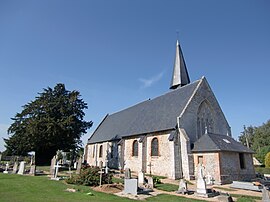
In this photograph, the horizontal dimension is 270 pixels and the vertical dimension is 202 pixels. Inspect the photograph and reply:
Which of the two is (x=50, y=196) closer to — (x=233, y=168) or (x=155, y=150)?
(x=155, y=150)

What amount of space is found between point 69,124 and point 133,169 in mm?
10349

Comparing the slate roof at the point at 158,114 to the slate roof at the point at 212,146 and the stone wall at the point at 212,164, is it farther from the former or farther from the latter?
the stone wall at the point at 212,164

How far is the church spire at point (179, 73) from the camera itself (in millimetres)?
28917

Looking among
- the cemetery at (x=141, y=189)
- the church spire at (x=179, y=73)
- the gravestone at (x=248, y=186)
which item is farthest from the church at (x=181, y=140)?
the cemetery at (x=141, y=189)

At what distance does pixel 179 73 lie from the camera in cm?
2919

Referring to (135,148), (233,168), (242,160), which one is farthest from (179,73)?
(233,168)

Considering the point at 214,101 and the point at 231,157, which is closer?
the point at 231,157

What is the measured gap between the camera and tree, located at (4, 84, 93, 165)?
2608 centimetres

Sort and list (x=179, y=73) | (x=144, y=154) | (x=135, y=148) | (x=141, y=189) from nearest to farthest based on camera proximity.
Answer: (x=141, y=189)
(x=144, y=154)
(x=135, y=148)
(x=179, y=73)

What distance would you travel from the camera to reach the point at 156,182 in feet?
51.2

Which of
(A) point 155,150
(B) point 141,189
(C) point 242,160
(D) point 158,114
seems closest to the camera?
(B) point 141,189

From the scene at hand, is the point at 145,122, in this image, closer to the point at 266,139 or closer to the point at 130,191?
the point at 130,191

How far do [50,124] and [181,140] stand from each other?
1664cm

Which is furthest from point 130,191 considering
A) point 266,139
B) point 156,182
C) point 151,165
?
point 266,139
